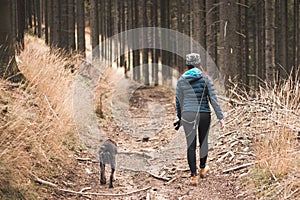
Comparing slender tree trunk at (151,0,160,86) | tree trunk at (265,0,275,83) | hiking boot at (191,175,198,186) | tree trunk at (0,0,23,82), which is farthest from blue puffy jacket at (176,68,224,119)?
slender tree trunk at (151,0,160,86)

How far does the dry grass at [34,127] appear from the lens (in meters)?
5.35

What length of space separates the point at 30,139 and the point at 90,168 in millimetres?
1501

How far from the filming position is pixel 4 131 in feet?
18.6

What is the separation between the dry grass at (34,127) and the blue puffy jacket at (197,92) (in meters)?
2.10

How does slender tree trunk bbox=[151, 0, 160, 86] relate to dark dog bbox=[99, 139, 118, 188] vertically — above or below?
above

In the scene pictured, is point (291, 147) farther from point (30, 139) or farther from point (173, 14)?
point (173, 14)

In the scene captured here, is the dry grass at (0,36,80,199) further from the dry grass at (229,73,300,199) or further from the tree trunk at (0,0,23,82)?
the dry grass at (229,73,300,199)

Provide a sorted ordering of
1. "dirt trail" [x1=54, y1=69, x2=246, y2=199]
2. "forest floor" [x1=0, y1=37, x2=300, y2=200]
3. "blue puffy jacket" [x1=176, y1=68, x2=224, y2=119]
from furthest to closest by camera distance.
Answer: "blue puffy jacket" [x1=176, y1=68, x2=224, y2=119]
"dirt trail" [x1=54, y1=69, x2=246, y2=199]
"forest floor" [x1=0, y1=37, x2=300, y2=200]

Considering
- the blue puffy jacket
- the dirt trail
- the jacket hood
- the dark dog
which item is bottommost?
the dirt trail

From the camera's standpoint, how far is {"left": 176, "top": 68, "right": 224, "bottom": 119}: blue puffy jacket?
6.53 meters

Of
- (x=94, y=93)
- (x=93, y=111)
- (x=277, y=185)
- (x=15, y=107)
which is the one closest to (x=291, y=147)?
(x=277, y=185)

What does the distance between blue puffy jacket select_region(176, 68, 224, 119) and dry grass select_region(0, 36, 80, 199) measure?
6.90 ft

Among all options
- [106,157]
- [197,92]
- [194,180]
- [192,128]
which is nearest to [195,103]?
[197,92]

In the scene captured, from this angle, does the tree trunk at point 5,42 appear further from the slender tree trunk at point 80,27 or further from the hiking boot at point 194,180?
the slender tree trunk at point 80,27
